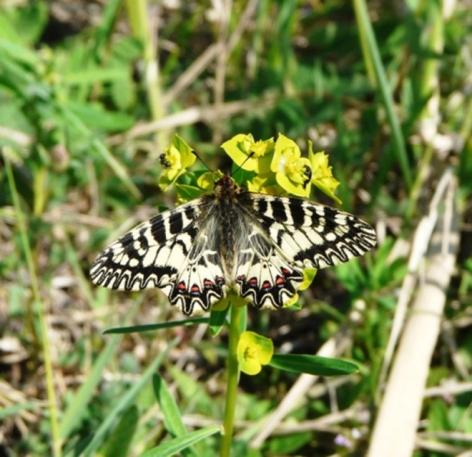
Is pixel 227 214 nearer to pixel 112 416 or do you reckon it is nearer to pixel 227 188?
pixel 227 188

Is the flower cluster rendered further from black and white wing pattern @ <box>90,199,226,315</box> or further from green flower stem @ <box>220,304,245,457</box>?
green flower stem @ <box>220,304,245,457</box>

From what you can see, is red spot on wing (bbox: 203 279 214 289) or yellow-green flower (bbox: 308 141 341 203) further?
yellow-green flower (bbox: 308 141 341 203)

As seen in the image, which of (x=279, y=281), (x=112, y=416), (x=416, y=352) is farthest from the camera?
(x=416, y=352)

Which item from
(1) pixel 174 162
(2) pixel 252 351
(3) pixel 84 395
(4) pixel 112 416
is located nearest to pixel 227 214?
(1) pixel 174 162

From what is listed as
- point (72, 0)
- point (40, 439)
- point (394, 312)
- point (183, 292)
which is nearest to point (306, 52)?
point (72, 0)

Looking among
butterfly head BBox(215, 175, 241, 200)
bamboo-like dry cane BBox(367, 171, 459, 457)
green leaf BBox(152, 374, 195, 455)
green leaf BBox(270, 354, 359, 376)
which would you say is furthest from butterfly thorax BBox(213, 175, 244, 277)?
bamboo-like dry cane BBox(367, 171, 459, 457)

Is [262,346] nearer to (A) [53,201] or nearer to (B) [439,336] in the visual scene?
(B) [439,336]
